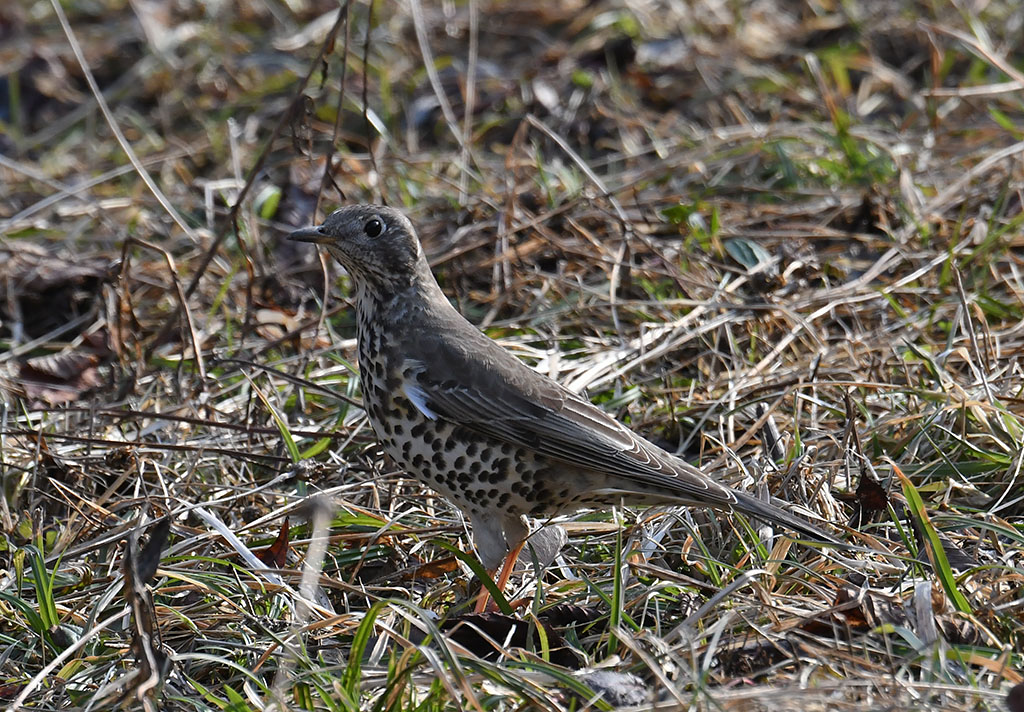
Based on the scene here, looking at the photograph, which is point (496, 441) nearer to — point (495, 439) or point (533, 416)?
point (495, 439)

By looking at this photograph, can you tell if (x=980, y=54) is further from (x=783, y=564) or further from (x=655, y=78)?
(x=783, y=564)

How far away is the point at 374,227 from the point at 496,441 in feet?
2.94

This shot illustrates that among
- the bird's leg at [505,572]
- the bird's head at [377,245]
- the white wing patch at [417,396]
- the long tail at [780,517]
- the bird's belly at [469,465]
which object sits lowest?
the bird's leg at [505,572]

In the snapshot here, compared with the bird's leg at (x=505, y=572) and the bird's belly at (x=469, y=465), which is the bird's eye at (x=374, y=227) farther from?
the bird's leg at (x=505, y=572)

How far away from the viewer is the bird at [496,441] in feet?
12.6

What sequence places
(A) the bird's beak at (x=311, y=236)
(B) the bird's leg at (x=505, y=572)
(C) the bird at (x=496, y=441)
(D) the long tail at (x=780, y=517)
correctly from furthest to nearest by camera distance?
1. (A) the bird's beak at (x=311, y=236)
2. (C) the bird at (x=496, y=441)
3. (B) the bird's leg at (x=505, y=572)
4. (D) the long tail at (x=780, y=517)

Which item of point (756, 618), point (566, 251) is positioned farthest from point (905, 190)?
point (756, 618)

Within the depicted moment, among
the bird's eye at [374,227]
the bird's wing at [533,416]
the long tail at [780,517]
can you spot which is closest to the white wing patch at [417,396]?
the bird's wing at [533,416]

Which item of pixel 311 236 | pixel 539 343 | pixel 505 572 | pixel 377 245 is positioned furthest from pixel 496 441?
pixel 539 343

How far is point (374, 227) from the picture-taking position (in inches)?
168

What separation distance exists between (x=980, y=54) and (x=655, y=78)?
212cm

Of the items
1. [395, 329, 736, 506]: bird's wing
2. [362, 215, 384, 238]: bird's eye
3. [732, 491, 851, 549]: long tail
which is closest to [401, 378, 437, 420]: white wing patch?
[395, 329, 736, 506]: bird's wing

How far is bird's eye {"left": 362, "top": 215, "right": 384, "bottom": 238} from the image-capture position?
4258 mm

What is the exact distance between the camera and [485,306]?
5746 mm
